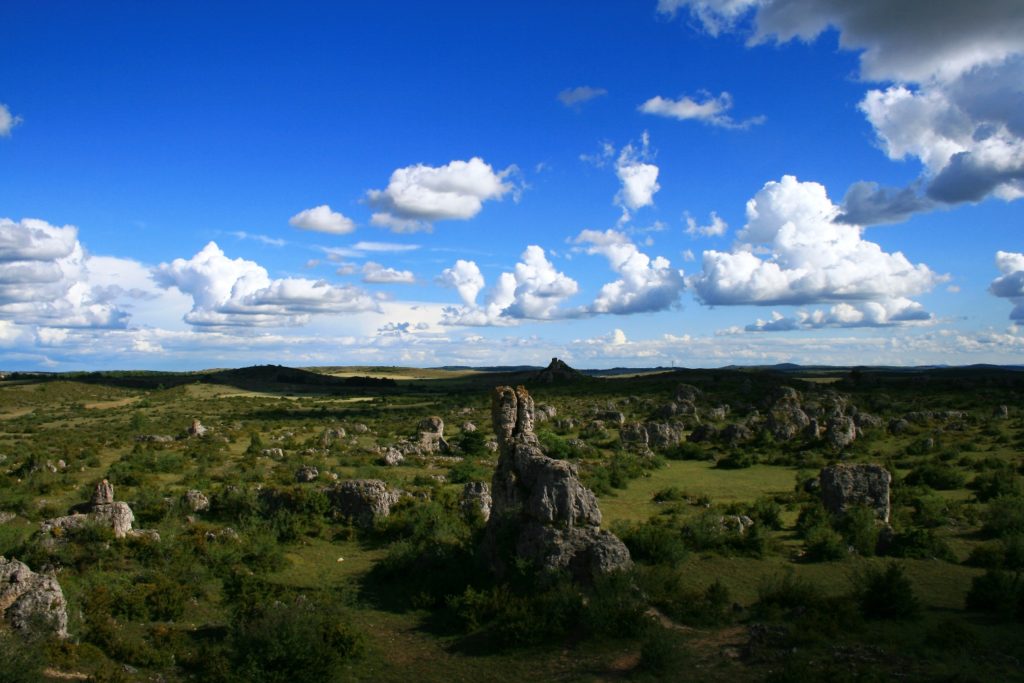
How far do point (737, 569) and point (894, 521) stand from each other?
975 cm

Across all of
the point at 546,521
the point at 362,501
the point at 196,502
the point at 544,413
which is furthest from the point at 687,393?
the point at 546,521

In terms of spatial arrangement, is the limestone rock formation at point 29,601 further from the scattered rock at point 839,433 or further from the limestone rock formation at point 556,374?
the limestone rock formation at point 556,374

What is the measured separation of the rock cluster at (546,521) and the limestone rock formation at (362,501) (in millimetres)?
7773

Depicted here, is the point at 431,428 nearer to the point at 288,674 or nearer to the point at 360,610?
the point at 360,610

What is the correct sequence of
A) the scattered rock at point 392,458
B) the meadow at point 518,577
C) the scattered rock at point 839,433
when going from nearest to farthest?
the meadow at point 518,577 → the scattered rock at point 392,458 → the scattered rock at point 839,433

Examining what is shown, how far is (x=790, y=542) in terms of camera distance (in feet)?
86.0

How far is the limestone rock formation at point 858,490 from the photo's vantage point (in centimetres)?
2820

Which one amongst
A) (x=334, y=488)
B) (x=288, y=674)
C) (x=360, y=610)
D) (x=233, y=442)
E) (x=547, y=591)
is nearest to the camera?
(x=288, y=674)

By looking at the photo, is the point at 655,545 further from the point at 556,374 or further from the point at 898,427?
the point at 556,374

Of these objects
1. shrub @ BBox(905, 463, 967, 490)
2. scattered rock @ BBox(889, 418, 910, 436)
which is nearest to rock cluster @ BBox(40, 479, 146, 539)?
shrub @ BBox(905, 463, 967, 490)

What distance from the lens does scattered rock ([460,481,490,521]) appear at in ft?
97.1

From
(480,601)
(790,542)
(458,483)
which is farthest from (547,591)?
(458,483)

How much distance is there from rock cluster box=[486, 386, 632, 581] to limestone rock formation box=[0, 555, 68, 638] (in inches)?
446

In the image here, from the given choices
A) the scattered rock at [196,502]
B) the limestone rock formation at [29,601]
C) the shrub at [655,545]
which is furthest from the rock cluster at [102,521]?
the shrub at [655,545]
